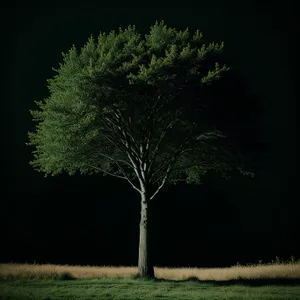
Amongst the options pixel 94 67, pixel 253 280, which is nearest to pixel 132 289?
pixel 253 280

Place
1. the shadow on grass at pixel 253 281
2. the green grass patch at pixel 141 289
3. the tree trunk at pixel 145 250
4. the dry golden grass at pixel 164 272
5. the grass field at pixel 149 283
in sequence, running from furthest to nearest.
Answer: the tree trunk at pixel 145 250 < the dry golden grass at pixel 164 272 < the shadow on grass at pixel 253 281 < the grass field at pixel 149 283 < the green grass patch at pixel 141 289

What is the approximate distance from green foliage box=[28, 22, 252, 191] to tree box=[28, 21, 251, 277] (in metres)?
0.05

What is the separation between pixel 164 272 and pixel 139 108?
10198 millimetres

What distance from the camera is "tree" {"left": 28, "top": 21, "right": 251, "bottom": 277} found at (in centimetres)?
2267

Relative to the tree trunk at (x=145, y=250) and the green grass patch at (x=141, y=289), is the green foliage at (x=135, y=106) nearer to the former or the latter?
the tree trunk at (x=145, y=250)

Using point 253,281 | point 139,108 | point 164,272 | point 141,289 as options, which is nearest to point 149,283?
point 141,289

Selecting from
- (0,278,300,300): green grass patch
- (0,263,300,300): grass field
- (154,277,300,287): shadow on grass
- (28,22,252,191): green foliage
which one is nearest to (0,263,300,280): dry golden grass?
(0,263,300,300): grass field

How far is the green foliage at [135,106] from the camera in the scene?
22.7 m

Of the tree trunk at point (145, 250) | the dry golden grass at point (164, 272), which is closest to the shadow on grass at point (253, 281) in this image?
the tree trunk at point (145, 250)

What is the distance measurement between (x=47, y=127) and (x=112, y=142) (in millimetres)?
3917

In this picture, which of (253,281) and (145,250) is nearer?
(253,281)

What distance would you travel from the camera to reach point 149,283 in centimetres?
2158

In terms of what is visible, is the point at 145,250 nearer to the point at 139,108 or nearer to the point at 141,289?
the point at 141,289

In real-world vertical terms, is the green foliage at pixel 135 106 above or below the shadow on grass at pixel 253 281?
above
